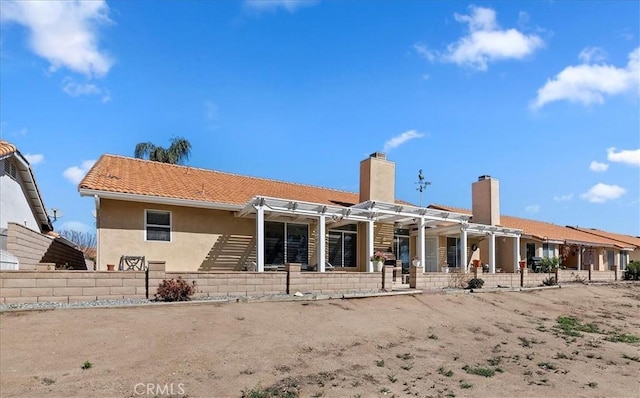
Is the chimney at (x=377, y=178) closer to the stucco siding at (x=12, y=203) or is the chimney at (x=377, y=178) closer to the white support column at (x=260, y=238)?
the white support column at (x=260, y=238)

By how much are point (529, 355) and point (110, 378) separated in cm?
816

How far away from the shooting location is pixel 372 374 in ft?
26.7

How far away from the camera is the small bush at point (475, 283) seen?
18.9m

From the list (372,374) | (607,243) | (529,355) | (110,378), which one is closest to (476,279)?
(529,355)

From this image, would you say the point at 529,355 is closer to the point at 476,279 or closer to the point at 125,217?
the point at 476,279

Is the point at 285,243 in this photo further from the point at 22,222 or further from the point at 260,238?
the point at 22,222

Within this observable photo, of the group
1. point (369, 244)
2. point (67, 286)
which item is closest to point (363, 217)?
point (369, 244)

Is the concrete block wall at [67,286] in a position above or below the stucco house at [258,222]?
below

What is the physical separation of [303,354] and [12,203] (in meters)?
14.2

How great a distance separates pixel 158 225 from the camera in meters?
16.8

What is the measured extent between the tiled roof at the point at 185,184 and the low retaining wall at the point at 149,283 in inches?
173

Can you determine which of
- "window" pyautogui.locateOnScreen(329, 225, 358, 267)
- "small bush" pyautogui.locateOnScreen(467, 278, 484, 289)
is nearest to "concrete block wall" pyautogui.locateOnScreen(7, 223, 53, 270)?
"window" pyautogui.locateOnScreen(329, 225, 358, 267)

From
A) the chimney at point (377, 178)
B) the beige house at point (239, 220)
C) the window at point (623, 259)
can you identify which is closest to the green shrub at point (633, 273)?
the window at point (623, 259)

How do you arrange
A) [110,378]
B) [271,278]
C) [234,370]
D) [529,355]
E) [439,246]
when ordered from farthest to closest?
1. [439,246]
2. [271,278]
3. [529,355]
4. [234,370]
5. [110,378]
